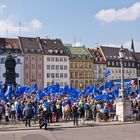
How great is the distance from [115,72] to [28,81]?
2946 centimetres

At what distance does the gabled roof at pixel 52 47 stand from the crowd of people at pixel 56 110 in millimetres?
72277

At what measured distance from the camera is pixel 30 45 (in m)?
97.4

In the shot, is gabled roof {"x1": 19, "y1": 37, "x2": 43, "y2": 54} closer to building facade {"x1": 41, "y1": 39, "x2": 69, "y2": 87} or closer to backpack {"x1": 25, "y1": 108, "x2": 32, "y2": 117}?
building facade {"x1": 41, "y1": 39, "x2": 69, "y2": 87}

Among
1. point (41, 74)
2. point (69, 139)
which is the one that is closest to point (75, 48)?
point (41, 74)

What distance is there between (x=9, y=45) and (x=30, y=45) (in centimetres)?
538

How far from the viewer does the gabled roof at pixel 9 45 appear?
9450 cm

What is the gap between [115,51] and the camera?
11400 centimetres

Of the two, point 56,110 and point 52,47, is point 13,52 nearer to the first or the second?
point 52,47

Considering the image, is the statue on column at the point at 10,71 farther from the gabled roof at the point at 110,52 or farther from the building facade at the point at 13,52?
the gabled roof at the point at 110,52

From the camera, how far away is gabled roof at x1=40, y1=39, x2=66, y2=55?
10038 centimetres

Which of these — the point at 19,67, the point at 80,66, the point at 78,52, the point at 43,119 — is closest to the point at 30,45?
the point at 19,67

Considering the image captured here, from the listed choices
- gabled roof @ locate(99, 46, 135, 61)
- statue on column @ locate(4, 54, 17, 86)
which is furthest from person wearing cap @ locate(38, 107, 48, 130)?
gabled roof @ locate(99, 46, 135, 61)

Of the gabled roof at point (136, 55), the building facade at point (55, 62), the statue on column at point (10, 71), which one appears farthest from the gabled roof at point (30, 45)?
the statue on column at point (10, 71)

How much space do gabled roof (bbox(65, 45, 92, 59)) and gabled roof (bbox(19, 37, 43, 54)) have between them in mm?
9705
